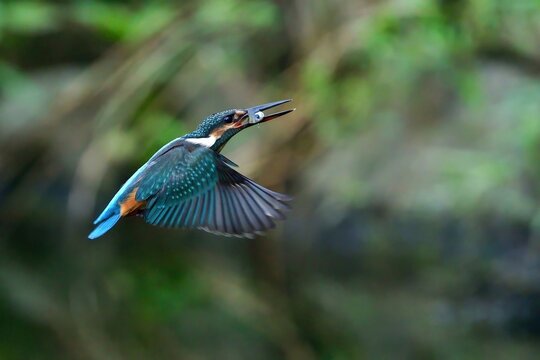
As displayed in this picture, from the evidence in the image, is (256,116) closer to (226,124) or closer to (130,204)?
(226,124)

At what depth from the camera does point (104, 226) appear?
2201 millimetres

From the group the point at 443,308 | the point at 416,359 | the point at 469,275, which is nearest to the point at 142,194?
the point at 416,359

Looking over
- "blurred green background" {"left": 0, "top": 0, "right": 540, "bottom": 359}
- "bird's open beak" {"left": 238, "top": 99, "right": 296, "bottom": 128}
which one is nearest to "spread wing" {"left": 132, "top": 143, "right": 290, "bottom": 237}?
"bird's open beak" {"left": 238, "top": 99, "right": 296, "bottom": 128}

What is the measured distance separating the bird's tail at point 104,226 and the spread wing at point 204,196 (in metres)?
0.08

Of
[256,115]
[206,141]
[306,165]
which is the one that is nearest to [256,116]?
[256,115]

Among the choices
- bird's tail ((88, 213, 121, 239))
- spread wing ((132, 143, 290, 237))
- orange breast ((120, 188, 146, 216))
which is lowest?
bird's tail ((88, 213, 121, 239))

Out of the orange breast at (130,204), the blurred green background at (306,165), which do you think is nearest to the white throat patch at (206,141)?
the orange breast at (130,204)

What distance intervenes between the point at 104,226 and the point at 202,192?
37cm

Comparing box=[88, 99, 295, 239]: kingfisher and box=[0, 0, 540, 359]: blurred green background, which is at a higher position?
box=[0, 0, 540, 359]: blurred green background

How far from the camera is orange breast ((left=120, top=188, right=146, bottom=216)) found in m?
2.31

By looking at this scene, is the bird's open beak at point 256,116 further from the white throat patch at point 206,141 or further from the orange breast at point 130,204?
the orange breast at point 130,204

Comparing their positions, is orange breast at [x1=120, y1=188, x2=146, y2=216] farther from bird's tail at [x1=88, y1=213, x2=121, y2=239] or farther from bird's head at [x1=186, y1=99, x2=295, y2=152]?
bird's head at [x1=186, y1=99, x2=295, y2=152]

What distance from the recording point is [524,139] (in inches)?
284

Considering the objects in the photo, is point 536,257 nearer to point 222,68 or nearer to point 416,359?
point 416,359
